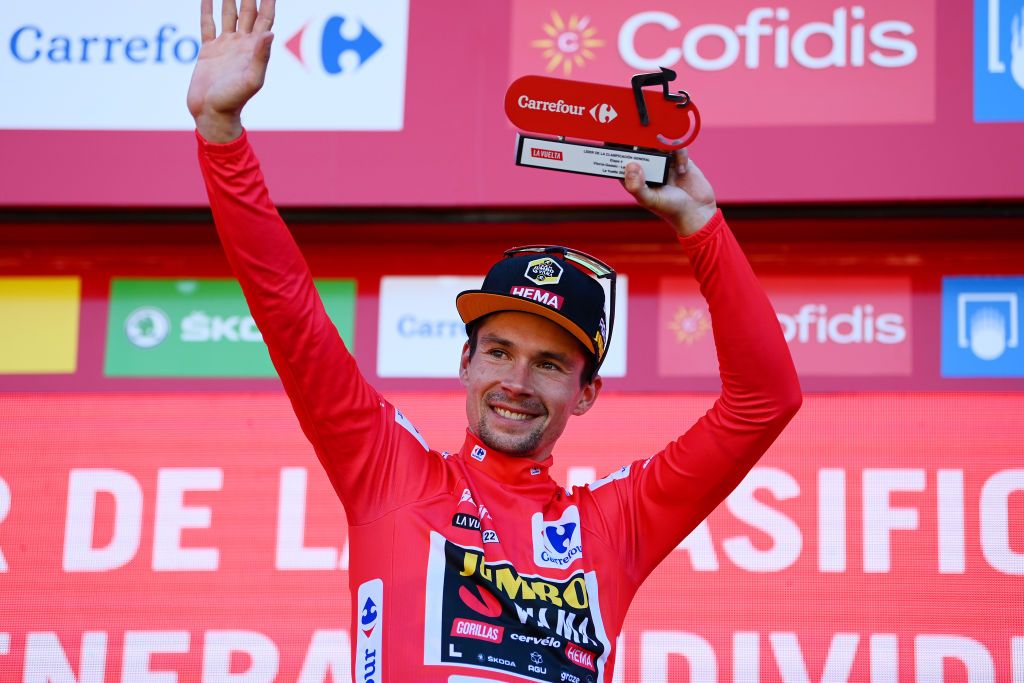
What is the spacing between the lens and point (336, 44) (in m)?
3.38

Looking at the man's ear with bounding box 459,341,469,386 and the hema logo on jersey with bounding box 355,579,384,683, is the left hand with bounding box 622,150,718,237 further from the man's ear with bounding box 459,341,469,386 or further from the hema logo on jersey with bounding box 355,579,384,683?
the hema logo on jersey with bounding box 355,579,384,683

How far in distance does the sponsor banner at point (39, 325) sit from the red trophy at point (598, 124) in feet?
5.67

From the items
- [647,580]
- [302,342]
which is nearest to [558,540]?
[302,342]

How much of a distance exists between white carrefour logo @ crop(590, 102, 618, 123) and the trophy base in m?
0.04

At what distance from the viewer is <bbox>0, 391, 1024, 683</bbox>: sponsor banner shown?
3.03m

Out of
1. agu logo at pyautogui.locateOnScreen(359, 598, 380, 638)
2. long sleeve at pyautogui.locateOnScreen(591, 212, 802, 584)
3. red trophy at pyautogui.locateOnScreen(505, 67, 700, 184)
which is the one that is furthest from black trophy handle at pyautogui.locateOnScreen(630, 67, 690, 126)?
agu logo at pyautogui.locateOnScreen(359, 598, 380, 638)

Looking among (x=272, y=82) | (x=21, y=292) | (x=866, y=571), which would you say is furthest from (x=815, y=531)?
(x=21, y=292)

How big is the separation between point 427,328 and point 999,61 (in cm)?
138

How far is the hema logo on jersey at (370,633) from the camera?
→ 197 cm

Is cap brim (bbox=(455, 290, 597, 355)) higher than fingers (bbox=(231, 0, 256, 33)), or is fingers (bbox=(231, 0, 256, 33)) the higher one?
fingers (bbox=(231, 0, 256, 33))

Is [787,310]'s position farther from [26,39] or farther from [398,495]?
[26,39]

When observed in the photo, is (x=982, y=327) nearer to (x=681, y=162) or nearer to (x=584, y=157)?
(x=681, y=162)

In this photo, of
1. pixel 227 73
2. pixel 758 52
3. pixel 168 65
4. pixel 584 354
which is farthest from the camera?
pixel 168 65

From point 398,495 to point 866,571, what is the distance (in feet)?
4.48
